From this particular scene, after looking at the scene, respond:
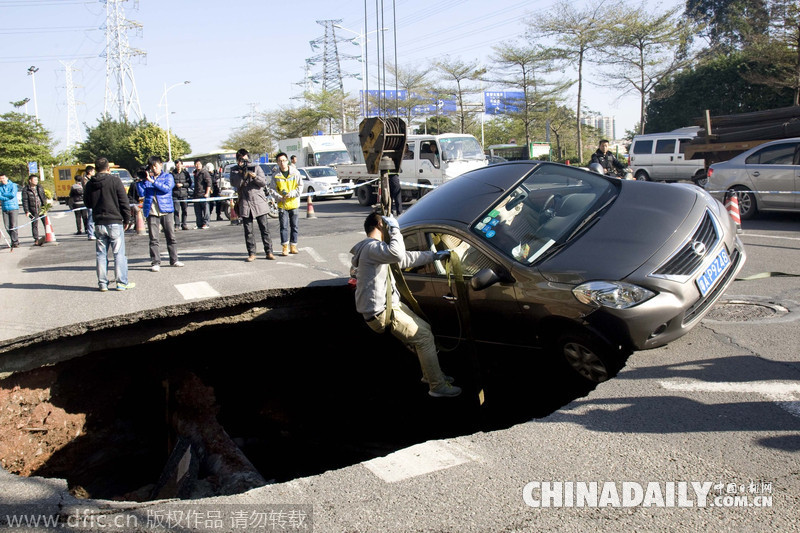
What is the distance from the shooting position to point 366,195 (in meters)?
21.9

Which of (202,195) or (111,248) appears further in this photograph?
(202,195)

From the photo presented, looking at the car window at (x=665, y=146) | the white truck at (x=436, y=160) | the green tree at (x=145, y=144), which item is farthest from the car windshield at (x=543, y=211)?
the green tree at (x=145, y=144)

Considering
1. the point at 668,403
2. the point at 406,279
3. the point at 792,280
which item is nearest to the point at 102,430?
the point at 406,279

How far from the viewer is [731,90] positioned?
33969mm

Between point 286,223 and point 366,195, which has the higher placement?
point 366,195

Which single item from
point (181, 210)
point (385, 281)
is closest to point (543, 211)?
point (385, 281)

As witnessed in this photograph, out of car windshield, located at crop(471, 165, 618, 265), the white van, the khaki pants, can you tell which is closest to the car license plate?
car windshield, located at crop(471, 165, 618, 265)

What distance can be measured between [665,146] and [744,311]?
16797 mm

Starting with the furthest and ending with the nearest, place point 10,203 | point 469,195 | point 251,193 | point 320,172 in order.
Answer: point 320,172 < point 10,203 < point 251,193 < point 469,195

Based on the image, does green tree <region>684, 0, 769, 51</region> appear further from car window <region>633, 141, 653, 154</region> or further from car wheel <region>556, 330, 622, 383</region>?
car wheel <region>556, 330, 622, 383</region>

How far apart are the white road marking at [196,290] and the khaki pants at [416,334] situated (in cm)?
358

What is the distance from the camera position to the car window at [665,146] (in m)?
20.8

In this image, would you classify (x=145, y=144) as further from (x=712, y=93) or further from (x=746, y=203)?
(x=746, y=203)

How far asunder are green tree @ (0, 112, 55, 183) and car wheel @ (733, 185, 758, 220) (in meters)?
48.0
